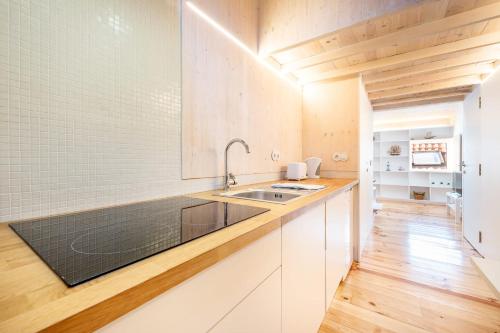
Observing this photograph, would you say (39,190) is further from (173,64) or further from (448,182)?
(448,182)

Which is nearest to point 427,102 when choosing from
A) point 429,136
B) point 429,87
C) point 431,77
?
point 429,87

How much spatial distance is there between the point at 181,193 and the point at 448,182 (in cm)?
653

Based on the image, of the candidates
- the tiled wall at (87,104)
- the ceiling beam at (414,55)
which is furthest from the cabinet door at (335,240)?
the ceiling beam at (414,55)

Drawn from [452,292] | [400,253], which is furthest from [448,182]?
[452,292]

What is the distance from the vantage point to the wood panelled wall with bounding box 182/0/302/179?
4.33 feet

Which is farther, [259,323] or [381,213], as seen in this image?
[381,213]

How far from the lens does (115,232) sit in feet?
2.05

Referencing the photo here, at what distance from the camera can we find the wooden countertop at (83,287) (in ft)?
0.93

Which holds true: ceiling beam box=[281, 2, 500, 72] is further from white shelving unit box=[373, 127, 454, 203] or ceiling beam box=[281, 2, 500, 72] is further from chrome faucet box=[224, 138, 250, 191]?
white shelving unit box=[373, 127, 454, 203]

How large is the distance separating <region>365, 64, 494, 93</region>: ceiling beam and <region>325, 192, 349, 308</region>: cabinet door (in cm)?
176

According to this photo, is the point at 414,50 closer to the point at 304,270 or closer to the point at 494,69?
the point at 494,69

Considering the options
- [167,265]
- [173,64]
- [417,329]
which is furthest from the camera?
[417,329]

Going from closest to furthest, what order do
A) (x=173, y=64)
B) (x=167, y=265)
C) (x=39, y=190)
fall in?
(x=167, y=265), (x=39, y=190), (x=173, y=64)

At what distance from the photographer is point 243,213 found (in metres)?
0.83
